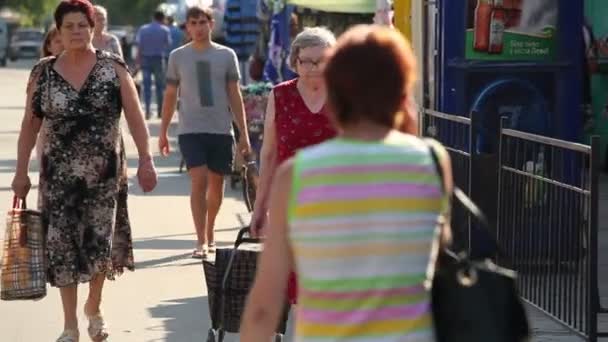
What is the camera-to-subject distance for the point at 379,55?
4.15 m

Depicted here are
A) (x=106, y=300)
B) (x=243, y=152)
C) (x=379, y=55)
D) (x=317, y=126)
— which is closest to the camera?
(x=379, y=55)

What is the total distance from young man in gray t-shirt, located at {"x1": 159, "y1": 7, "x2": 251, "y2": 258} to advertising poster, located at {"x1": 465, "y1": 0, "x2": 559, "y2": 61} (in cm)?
187

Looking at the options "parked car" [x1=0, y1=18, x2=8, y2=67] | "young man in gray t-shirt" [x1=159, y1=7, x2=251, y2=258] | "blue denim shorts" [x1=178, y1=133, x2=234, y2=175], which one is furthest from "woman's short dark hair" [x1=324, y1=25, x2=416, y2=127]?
"parked car" [x1=0, y1=18, x2=8, y2=67]

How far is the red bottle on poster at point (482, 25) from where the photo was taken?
11133 mm

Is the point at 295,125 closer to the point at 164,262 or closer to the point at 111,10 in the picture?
the point at 164,262

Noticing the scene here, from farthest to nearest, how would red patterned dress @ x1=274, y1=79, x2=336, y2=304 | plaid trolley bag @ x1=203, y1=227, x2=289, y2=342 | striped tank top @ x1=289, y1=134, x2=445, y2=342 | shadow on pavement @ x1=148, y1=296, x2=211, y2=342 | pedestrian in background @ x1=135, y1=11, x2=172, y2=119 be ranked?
pedestrian in background @ x1=135, y1=11, x2=172, y2=119, shadow on pavement @ x1=148, y1=296, x2=211, y2=342, red patterned dress @ x1=274, y1=79, x2=336, y2=304, plaid trolley bag @ x1=203, y1=227, x2=289, y2=342, striped tank top @ x1=289, y1=134, x2=445, y2=342

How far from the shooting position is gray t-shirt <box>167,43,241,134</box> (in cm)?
1224

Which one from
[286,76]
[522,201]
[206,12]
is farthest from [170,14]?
[522,201]

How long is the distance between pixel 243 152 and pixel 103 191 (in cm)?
343

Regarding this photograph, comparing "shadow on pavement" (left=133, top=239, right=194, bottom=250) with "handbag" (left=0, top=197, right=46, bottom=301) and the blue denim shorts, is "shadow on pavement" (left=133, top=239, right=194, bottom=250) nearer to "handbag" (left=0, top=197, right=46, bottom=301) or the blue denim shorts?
the blue denim shorts

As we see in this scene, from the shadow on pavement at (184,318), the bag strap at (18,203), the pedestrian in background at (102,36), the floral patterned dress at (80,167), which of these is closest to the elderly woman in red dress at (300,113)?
the floral patterned dress at (80,167)

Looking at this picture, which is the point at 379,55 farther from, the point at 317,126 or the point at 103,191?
the point at 103,191

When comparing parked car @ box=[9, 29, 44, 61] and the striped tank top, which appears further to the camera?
parked car @ box=[9, 29, 44, 61]

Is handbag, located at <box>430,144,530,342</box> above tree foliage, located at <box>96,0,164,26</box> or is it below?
above
